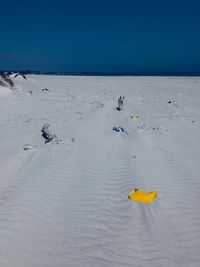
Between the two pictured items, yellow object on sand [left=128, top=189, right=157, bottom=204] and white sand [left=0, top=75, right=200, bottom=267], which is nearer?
white sand [left=0, top=75, right=200, bottom=267]

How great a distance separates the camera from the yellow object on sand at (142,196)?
450 centimetres

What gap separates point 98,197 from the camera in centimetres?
470

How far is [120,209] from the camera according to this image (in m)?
4.34

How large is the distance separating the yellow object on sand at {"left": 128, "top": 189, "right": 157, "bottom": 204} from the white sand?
9cm

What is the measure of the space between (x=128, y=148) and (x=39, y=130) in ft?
8.99

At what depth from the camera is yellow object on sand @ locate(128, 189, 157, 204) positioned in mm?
4500

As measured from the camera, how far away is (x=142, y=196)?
4.57m

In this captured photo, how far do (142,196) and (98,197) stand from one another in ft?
2.17

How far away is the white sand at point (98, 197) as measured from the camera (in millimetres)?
3416

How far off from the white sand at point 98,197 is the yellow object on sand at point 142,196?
9 cm

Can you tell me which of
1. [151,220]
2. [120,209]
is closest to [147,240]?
[151,220]

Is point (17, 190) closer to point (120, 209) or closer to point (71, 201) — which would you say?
point (71, 201)

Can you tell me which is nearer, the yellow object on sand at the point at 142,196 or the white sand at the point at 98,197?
the white sand at the point at 98,197

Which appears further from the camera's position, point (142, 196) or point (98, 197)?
point (98, 197)
